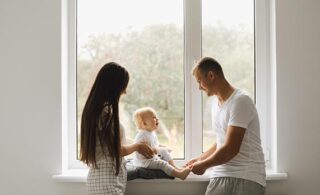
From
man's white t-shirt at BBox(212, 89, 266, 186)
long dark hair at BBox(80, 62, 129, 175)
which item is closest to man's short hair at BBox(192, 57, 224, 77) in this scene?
man's white t-shirt at BBox(212, 89, 266, 186)

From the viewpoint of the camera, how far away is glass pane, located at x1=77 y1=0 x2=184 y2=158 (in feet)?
9.32

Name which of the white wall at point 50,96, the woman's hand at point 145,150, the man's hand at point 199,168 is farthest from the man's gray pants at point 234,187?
the woman's hand at point 145,150

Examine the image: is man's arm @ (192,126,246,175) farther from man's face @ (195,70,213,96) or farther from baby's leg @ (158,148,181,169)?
baby's leg @ (158,148,181,169)

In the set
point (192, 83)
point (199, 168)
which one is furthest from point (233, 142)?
point (192, 83)

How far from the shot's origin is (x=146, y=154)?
101 inches

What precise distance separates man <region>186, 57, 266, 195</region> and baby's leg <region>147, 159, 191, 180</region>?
10 centimetres

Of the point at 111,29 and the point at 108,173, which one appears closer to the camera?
the point at 108,173

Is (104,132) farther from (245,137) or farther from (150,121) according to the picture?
(245,137)

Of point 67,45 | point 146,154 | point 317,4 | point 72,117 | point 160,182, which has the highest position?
point 317,4

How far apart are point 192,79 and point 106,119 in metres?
0.79

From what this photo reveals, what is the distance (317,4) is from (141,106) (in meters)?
1.22

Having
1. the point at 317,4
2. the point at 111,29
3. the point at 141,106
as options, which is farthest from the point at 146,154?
the point at 317,4

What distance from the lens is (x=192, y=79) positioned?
2.84m

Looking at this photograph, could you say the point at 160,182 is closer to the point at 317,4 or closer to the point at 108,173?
the point at 108,173
